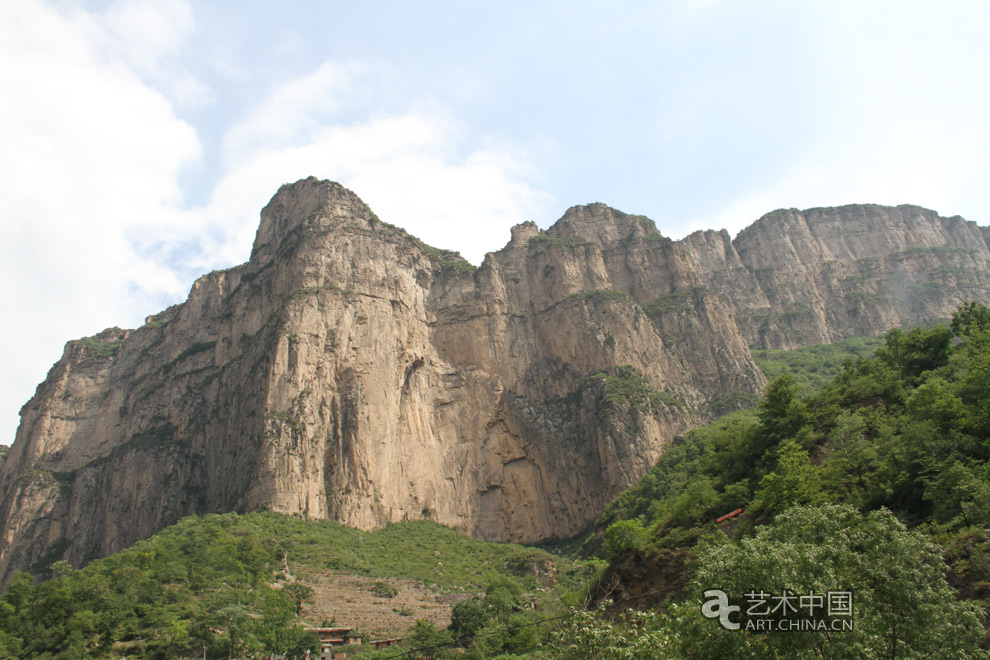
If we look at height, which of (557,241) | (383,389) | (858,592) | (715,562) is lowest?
(858,592)

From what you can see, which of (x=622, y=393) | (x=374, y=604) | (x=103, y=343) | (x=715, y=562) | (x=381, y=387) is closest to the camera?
(x=715, y=562)

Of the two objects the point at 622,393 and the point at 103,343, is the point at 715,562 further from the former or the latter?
the point at 103,343

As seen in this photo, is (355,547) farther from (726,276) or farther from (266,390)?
(726,276)

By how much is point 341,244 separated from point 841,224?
9567 centimetres

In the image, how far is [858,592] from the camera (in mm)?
13695

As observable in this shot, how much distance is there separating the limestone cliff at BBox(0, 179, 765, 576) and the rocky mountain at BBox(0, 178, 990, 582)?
10.3 inches

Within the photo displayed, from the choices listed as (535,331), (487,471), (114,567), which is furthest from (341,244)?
(114,567)

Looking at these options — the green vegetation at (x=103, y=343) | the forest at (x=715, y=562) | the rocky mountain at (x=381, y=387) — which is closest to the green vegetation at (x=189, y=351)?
the rocky mountain at (x=381, y=387)

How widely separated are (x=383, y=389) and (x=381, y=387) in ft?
1.02

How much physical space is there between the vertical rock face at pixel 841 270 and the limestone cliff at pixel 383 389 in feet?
95.1

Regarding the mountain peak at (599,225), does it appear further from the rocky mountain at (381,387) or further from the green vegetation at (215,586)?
the green vegetation at (215,586)

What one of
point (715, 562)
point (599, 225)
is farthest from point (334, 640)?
point (599, 225)

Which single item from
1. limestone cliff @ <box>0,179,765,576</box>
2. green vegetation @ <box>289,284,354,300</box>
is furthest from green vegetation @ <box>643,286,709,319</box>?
green vegetation @ <box>289,284,354,300</box>

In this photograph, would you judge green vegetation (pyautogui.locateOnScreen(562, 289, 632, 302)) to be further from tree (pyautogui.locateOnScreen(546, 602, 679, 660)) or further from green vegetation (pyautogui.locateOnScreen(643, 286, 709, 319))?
tree (pyautogui.locateOnScreen(546, 602, 679, 660))
